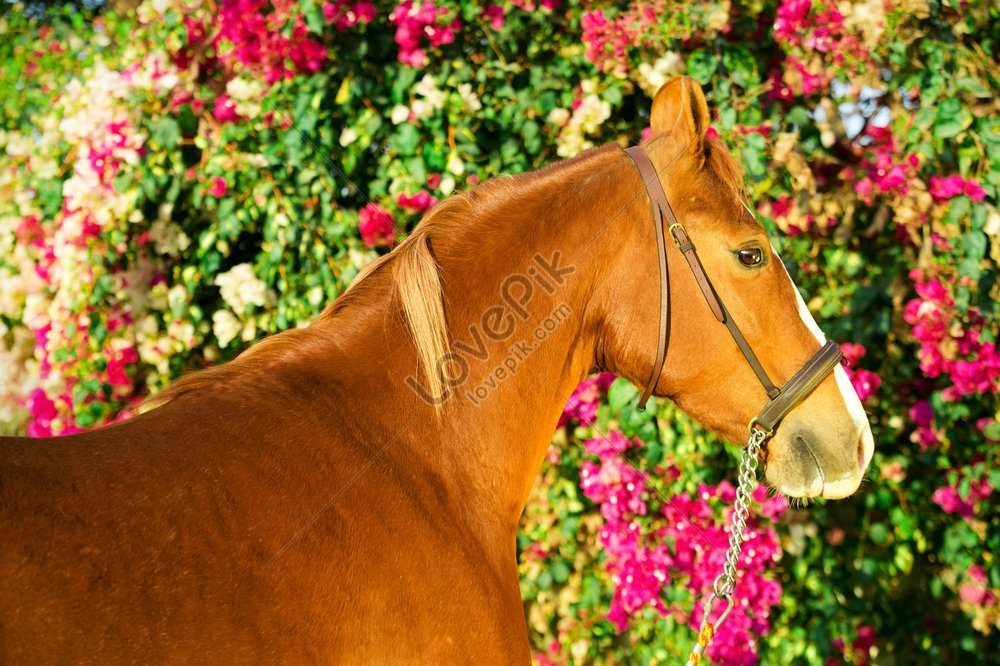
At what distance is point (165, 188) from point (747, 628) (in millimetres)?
2889

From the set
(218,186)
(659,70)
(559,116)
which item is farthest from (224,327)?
(659,70)

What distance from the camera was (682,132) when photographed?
2.03 m

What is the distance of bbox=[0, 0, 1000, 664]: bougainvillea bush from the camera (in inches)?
123

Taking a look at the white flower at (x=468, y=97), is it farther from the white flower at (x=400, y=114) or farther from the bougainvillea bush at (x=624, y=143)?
the white flower at (x=400, y=114)

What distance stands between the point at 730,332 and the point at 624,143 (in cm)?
137

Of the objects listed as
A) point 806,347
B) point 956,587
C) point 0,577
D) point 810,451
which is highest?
point 0,577

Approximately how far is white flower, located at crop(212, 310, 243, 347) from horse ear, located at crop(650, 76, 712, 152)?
1.90 m

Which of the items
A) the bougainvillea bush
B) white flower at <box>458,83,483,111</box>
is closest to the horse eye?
the bougainvillea bush

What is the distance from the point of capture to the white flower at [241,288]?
319 centimetres

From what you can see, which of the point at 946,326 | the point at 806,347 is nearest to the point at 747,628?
the point at 946,326

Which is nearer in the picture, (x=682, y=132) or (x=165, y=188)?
(x=682, y=132)

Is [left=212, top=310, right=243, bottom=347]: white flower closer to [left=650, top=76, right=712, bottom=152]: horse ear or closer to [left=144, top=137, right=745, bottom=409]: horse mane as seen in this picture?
[left=144, top=137, right=745, bottom=409]: horse mane

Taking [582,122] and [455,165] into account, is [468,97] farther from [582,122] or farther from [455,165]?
[582,122]

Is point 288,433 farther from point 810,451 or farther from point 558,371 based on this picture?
point 810,451
